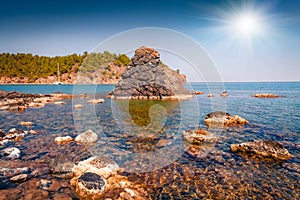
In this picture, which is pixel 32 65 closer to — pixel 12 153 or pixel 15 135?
pixel 15 135

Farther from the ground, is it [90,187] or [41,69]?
[41,69]

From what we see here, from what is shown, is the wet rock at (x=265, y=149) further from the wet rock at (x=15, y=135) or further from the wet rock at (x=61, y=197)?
the wet rock at (x=15, y=135)

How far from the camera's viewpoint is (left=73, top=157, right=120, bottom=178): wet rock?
33.7 ft

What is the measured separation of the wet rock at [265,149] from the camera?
13.0 metres

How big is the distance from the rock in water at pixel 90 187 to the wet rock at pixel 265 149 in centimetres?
1040

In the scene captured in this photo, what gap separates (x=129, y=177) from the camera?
10.3 meters

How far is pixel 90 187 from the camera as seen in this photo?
855 cm

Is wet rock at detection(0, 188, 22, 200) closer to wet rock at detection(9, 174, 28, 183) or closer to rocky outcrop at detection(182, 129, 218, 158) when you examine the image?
wet rock at detection(9, 174, 28, 183)

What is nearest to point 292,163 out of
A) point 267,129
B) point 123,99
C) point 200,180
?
point 200,180

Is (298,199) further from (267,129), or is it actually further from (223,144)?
(267,129)

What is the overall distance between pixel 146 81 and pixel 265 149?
149 ft

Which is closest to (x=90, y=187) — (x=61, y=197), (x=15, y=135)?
(x=61, y=197)

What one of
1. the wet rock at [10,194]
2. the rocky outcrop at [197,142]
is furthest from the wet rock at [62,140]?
the rocky outcrop at [197,142]

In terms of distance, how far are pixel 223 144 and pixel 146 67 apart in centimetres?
4395
